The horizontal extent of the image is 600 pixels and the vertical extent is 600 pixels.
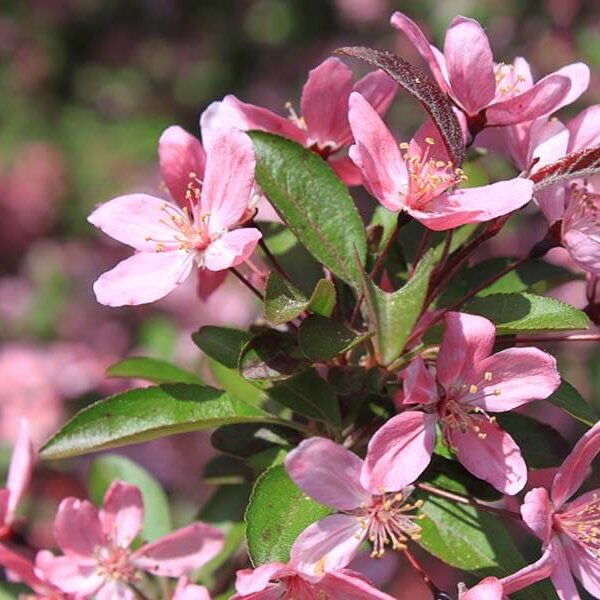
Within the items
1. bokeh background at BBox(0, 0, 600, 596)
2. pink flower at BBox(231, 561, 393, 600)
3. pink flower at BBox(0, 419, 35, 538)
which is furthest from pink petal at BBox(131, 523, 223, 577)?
bokeh background at BBox(0, 0, 600, 596)

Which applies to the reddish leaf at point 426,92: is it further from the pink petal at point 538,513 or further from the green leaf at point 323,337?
the pink petal at point 538,513

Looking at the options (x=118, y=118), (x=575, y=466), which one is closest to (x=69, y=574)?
(x=575, y=466)

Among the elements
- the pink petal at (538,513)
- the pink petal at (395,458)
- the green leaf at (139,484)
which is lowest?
the green leaf at (139,484)

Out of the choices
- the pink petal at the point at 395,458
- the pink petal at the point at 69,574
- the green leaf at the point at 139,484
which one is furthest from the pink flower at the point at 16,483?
the pink petal at the point at 395,458

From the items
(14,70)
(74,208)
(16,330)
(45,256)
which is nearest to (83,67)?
(14,70)

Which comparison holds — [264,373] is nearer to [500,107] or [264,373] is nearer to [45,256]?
[500,107]

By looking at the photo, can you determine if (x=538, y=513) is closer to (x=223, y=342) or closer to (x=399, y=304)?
(x=399, y=304)

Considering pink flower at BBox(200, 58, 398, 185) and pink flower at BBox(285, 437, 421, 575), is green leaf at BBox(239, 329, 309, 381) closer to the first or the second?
pink flower at BBox(285, 437, 421, 575)
